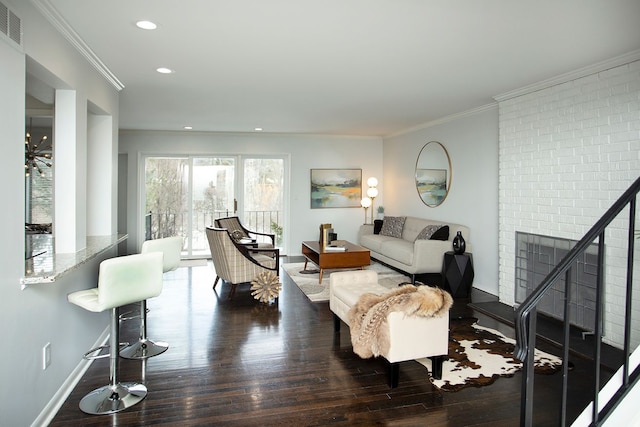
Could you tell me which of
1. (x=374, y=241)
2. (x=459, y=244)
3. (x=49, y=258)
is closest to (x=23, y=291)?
(x=49, y=258)

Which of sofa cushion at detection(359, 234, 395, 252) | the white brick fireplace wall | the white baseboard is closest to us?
the white baseboard

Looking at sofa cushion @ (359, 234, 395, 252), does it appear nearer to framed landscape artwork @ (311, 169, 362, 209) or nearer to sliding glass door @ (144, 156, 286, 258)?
framed landscape artwork @ (311, 169, 362, 209)

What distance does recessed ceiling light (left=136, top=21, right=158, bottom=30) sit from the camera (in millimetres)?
2936

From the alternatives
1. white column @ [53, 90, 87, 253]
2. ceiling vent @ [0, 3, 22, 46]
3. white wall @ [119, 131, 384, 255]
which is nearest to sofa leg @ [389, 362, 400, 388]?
white column @ [53, 90, 87, 253]

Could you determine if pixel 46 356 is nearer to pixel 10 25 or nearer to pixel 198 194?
pixel 10 25

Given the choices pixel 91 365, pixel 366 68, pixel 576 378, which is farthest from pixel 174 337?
pixel 576 378

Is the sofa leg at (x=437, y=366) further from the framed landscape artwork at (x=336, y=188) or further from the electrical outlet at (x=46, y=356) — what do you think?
the framed landscape artwork at (x=336, y=188)

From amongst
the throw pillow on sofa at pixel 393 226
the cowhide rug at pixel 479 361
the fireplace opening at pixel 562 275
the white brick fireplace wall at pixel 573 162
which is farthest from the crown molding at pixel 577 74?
the throw pillow on sofa at pixel 393 226

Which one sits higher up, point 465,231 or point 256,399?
point 465,231

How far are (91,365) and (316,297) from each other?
2.69m

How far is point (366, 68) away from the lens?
4.00 meters

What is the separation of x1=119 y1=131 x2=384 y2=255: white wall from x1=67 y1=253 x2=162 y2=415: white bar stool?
18.9 feet

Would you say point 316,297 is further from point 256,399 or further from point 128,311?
point 256,399

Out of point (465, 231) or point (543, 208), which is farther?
point (465, 231)
